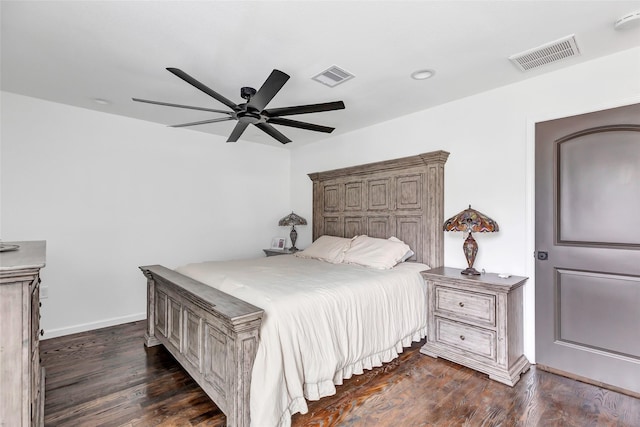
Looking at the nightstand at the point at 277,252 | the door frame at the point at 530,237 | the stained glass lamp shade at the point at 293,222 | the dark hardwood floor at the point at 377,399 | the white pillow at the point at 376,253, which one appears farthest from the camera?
the stained glass lamp shade at the point at 293,222

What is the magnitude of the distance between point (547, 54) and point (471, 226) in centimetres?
→ 145

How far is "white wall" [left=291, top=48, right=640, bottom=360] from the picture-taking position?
8.00ft

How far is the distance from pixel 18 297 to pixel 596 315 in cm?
361

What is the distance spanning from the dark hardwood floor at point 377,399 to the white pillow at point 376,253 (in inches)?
36.1

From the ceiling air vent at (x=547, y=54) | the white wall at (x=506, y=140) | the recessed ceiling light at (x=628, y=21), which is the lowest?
the white wall at (x=506, y=140)

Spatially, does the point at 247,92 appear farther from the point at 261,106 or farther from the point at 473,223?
the point at 473,223

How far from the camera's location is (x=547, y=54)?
2.35 m

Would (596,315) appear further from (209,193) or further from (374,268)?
(209,193)

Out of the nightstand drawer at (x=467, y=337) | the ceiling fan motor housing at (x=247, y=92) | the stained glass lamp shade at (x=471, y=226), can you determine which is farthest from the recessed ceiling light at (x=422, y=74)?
the nightstand drawer at (x=467, y=337)

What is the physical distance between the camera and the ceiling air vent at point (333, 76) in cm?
261

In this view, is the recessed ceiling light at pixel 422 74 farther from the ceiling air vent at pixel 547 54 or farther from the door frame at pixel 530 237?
the door frame at pixel 530 237

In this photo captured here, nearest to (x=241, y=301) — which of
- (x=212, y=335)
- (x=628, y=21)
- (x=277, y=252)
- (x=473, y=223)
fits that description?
(x=212, y=335)

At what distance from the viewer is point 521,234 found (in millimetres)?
2797

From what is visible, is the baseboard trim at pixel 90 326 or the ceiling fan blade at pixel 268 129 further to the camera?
the baseboard trim at pixel 90 326
